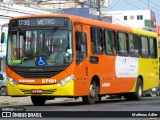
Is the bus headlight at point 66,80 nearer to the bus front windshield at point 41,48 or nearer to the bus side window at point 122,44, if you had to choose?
the bus front windshield at point 41,48

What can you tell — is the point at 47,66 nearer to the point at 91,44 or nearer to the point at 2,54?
the point at 91,44

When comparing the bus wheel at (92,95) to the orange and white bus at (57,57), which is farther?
the bus wheel at (92,95)

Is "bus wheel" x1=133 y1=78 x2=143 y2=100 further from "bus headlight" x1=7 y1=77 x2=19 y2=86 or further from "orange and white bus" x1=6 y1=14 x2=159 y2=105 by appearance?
"bus headlight" x1=7 y1=77 x2=19 y2=86

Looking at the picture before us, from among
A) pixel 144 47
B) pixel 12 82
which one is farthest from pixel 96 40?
pixel 144 47

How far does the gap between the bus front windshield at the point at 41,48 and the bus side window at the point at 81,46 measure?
0.43 metres

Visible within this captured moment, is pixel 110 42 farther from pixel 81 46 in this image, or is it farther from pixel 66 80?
pixel 66 80

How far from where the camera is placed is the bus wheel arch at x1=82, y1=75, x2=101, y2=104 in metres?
20.9

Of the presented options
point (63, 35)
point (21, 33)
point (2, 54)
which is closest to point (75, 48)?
point (63, 35)

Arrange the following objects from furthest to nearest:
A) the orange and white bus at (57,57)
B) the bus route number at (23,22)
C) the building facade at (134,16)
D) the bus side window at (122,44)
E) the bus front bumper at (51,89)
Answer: the building facade at (134,16) < the bus side window at (122,44) < the bus route number at (23,22) < the orange and white bus at (57,57) < the bus front bumper at (51,89)

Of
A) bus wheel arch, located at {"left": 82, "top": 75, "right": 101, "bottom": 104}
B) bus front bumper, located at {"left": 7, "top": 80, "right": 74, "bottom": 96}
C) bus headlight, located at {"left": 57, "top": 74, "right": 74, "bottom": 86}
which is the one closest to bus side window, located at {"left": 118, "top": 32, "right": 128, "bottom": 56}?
bus wheel arch, located at {"left": 82, "top": 75, "right": 101, "bottom": 104}

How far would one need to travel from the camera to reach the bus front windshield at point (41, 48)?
19.4 m

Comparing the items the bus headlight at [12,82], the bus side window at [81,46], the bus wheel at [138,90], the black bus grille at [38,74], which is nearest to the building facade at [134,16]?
the bus wheel at [138,90]

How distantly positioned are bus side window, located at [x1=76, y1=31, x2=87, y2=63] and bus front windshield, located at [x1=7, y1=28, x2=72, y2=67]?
43cm

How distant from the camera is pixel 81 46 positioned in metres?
20.1
